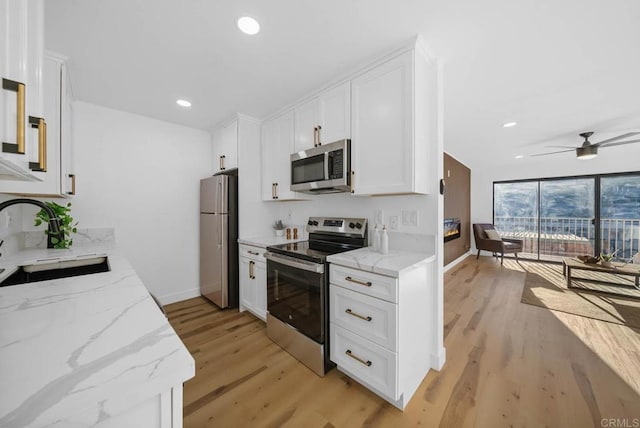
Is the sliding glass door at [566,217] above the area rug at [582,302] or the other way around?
above

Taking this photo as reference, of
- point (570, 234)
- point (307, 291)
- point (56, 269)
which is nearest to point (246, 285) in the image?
point (307, 291)

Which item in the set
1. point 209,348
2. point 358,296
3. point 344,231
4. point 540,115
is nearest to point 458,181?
point 540,115

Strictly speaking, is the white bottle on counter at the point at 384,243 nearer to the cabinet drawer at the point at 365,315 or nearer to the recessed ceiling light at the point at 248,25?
the cabinet drawer at the point at 365,315

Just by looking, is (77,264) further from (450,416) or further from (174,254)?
(450,416)

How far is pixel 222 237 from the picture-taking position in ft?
8.98

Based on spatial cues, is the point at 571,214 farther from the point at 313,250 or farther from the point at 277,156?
the point at 277,156

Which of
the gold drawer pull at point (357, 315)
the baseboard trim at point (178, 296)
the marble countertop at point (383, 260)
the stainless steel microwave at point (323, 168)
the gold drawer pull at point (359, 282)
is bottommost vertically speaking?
the baseboard trim at point (178, 296)

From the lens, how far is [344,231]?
2.28 m

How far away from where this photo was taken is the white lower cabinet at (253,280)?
8.01 ft

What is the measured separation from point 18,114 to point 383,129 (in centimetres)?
173

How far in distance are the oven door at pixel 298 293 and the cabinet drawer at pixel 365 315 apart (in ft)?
0.34

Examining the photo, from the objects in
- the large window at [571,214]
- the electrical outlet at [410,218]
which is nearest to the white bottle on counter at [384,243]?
the electrical outlet at [410,218]

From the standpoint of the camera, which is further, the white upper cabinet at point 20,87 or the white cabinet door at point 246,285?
the white cabinet door at point 246,285

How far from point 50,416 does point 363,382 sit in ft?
5.27
